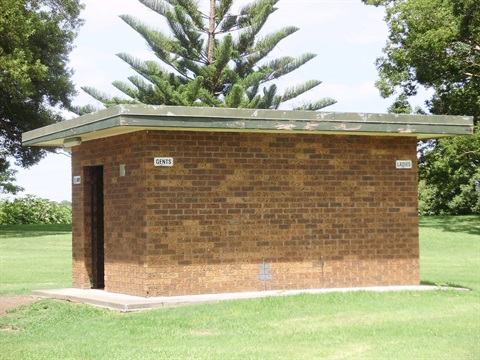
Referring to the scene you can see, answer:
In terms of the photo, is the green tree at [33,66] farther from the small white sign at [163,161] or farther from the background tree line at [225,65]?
the small white sign at [163,161]

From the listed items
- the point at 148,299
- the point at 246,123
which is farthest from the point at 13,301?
the point at 246,123

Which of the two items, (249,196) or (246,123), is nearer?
(246,123)

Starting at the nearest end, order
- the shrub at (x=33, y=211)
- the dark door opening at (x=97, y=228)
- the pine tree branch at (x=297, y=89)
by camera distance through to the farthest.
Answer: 1. the dark door opening at (x=97, y=228)
2. the pine tree branch at (x=297, y=89)
3. the shrub at (x=33, y=211)

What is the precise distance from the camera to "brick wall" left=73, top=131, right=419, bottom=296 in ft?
41.0

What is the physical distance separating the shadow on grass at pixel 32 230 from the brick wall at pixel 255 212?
1832cm

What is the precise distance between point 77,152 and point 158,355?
259 inches

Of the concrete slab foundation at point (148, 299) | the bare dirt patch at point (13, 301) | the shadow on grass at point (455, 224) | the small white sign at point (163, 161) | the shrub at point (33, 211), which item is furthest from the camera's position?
the shrub at point (33, 211)

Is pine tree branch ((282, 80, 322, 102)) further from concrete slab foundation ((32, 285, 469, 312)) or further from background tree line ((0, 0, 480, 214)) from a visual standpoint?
concrete slab foundation ((32, 285, 469, 312))

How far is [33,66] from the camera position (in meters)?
34.9

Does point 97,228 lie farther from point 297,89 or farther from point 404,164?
point 297,89

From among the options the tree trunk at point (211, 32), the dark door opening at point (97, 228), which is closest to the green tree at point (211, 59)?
the tree trunk at point (211, 32)

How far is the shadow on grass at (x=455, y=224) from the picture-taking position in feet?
105

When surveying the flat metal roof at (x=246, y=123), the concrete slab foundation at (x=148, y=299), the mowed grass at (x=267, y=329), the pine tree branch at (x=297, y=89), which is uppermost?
the pine tree branch at (x=297, y=89)

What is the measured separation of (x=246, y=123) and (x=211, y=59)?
82.7 ft
